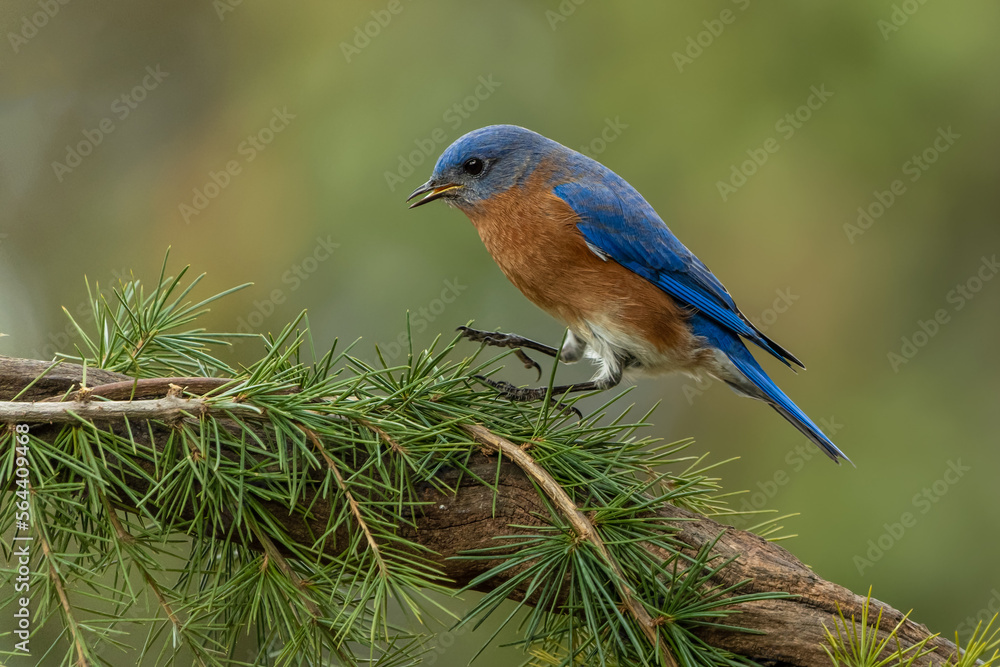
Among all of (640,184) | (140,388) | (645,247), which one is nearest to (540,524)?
(140,388)

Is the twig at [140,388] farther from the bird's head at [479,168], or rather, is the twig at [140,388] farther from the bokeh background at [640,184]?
the bokeh background at [640,184]

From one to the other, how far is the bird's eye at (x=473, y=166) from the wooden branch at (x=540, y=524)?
1.60 metres

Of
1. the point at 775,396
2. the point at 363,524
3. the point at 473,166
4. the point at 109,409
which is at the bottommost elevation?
the point at 109,409

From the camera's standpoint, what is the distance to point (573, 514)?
4.94ft

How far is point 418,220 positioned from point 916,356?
96.5 inches

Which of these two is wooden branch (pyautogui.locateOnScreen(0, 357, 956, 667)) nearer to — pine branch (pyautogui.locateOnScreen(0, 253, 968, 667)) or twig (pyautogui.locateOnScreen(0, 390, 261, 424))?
pine branch (pyautogui.locateOnScreen(0, 253, 968, 667))

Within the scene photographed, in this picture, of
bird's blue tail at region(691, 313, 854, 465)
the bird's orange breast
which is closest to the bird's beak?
the bird's orange breast

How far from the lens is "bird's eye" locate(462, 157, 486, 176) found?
3041 millimetres

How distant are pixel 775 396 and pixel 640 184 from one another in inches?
59.2

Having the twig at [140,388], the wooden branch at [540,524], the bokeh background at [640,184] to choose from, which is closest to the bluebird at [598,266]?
the bokeh background at [640,184]

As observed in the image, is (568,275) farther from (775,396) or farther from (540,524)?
(540,524)

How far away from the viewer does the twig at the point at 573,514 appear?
1.45 meters

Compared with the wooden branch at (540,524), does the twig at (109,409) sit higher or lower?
lower

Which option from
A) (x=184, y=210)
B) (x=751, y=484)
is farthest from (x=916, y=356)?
(x=184, y=210)
